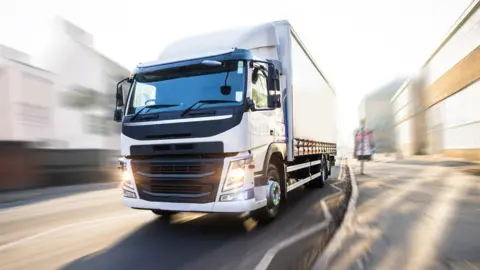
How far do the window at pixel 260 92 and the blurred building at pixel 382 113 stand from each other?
63.8 m

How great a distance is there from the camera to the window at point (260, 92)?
5.52m

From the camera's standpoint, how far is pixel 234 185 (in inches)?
195

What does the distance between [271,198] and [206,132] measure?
5.36 feet

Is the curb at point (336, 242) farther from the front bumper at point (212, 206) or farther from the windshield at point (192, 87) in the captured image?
the windshield at point (192, 87)

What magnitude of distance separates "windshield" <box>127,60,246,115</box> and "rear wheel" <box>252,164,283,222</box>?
1.50 meters

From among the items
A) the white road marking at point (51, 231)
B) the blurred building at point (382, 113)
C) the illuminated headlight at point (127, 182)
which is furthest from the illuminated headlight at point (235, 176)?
the blurred building at point (382, 113)

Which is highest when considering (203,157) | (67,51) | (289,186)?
(67,51)

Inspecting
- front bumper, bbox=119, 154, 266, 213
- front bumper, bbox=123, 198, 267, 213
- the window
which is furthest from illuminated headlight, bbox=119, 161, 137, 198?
the window

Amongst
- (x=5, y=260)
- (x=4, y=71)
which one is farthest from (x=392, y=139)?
(x=5, y=260)

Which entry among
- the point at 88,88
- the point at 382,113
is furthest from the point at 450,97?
the point at 382,113

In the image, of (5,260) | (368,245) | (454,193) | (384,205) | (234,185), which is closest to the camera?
(5,260)

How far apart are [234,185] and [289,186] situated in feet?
8.19

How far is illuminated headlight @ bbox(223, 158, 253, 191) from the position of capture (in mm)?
4945

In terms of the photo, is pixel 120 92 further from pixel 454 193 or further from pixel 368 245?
pixel 454 193
